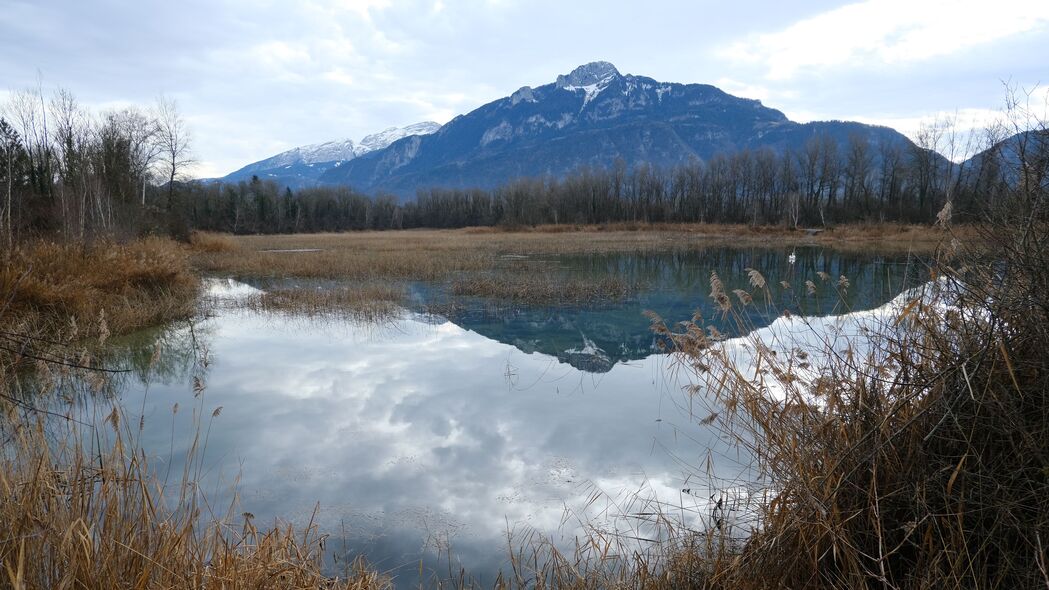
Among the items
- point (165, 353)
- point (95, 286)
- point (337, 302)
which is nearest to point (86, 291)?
point (95, 286)

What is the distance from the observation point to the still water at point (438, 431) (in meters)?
4.72

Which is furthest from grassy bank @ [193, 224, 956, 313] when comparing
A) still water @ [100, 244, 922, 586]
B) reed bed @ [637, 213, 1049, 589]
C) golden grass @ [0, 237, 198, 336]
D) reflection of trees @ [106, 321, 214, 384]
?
reflection of trees @ [106, 321, 214, 384]

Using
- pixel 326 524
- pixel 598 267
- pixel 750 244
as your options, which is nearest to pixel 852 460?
pixel 326 524

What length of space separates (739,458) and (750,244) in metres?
35.0

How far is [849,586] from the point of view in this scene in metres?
2.64

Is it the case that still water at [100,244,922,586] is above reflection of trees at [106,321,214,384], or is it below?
below

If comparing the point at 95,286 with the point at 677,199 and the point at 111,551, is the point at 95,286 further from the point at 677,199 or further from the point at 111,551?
the point at 677,199

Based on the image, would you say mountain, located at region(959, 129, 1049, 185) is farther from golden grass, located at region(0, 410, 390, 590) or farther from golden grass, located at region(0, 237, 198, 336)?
golden grass, located at region(0, 237, 198, 336)

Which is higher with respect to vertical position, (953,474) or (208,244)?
(208,244)

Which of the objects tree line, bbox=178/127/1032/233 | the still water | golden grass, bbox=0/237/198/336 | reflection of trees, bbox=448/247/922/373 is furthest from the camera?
tree line, bbox=178/127/1032/233

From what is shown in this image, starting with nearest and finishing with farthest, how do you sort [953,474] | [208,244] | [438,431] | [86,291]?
[953,474], [438,431], [86,291], [208,244]

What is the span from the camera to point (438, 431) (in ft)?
22.2

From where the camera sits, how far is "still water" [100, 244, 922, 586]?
15.5 feet

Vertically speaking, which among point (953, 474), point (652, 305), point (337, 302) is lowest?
point (652, 305)
